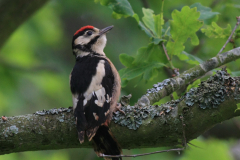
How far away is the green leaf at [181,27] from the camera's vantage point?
3.63 metres

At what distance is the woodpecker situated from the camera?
9.30ft

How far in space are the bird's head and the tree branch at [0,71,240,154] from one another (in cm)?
168

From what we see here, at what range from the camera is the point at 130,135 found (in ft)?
9.16

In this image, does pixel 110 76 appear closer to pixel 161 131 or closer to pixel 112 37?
pixel 161 131

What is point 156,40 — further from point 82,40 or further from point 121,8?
point 82,40

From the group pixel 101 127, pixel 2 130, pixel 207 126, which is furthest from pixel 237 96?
pixel 2 130

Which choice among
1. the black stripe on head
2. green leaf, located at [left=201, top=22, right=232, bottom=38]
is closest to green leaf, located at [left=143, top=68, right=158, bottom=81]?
green leaf, located at [left=201, top=22, right=232, bottom=38]

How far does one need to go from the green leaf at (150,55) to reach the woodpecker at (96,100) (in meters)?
0.36

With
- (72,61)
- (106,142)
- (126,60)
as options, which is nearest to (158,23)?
(126,60)

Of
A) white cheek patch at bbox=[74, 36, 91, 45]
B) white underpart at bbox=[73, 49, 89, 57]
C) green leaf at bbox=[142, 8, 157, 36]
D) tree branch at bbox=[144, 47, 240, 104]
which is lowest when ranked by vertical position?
tree branch at bbox=[144, 47, 240, 104]

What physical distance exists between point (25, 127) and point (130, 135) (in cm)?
102

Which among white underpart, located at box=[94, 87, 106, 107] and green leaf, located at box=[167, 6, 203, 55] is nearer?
white underpart, located at box=[94, 87, 106, 107]

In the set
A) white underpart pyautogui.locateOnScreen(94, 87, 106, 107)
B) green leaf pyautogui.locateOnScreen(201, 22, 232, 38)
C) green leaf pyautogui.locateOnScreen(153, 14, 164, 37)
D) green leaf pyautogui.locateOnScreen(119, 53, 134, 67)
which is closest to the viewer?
white underpart pyautogui.locateOnScreen(94, 87, 106, 107)

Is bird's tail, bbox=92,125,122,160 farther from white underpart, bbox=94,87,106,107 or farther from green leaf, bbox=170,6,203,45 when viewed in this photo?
green leaf, bbox=170,6,203,45
